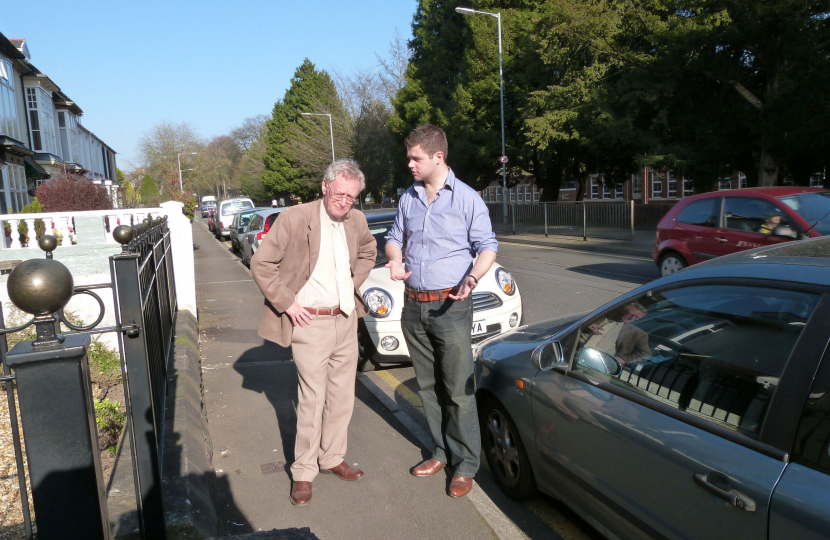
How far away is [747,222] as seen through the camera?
9.20 meters

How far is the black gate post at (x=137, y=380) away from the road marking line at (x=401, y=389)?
2.64 meters

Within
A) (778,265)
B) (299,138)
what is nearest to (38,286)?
(778,265)

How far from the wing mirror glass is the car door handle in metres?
0.67

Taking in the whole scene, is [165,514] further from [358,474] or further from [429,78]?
[429,78]

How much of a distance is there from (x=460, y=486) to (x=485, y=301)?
2.66m

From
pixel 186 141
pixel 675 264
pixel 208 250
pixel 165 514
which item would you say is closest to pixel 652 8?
pixel 675 264

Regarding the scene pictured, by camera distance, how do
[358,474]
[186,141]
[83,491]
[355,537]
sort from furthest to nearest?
[186,141], [358,474], [355,537], [83,491]

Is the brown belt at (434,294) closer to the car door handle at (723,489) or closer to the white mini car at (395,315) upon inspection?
the car door handle at (723,489)

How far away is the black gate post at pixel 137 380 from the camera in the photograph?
2506mm

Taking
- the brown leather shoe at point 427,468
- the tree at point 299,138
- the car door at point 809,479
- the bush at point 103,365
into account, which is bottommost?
the brown leather shoe at point 427,468

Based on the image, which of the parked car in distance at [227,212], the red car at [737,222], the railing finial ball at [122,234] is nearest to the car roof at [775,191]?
the red car at [737,222]

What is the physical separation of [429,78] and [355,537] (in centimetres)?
3739

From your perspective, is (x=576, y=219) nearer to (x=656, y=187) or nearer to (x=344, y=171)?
(x=344, y=171)

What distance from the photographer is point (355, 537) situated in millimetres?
3219
